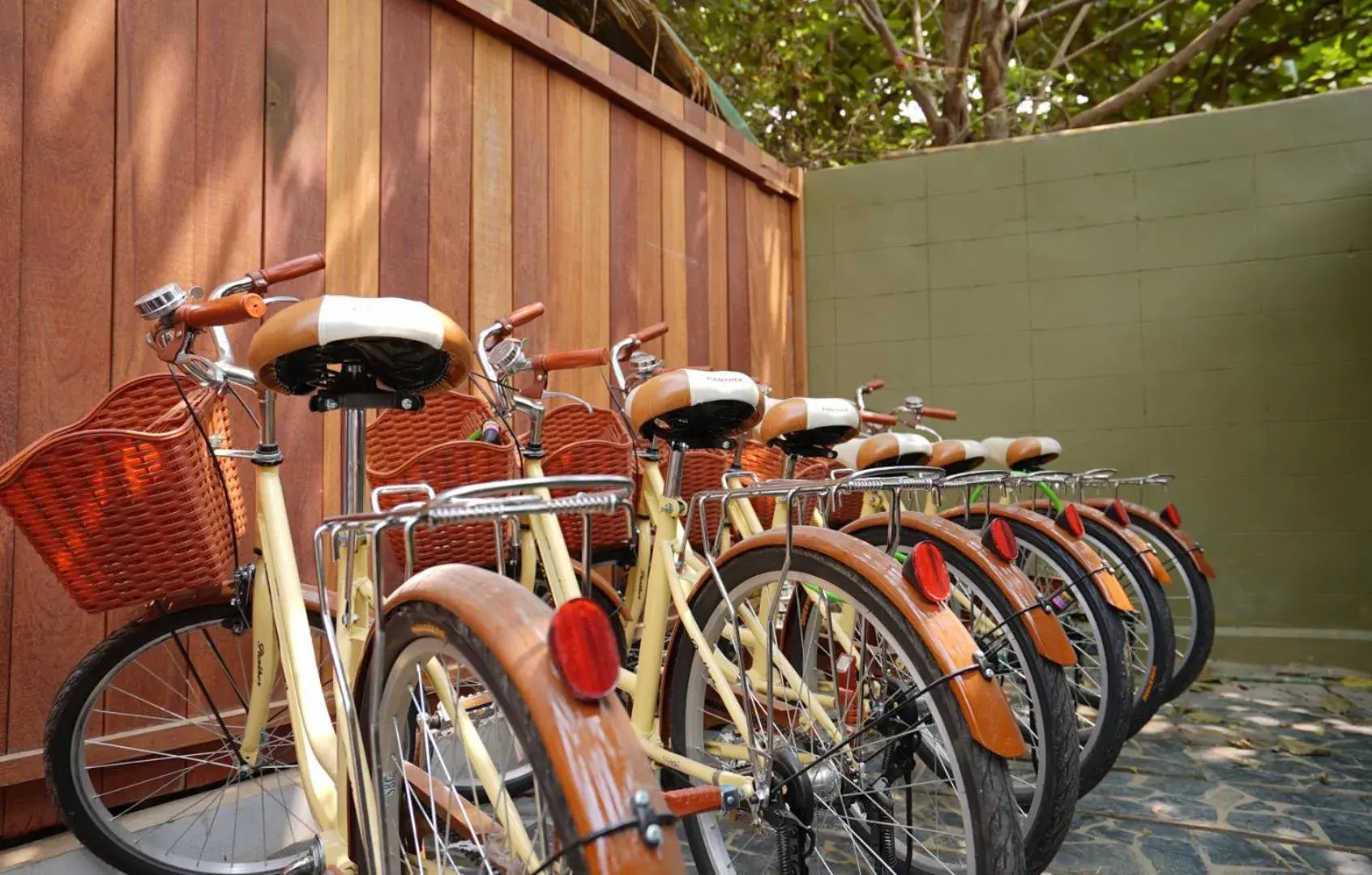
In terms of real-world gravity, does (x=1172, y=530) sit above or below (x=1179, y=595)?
above

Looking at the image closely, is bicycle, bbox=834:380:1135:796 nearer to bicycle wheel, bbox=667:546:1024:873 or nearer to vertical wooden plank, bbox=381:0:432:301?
bicycle wheel, bbox=667:546:1024:873

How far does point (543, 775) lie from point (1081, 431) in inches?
169

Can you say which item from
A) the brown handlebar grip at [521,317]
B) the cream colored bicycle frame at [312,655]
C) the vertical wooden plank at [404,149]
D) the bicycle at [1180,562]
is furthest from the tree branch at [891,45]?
the cream colored bicycle frame at [312,655]

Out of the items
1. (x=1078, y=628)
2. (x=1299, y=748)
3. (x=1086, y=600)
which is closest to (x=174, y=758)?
(x=1086, y=600)

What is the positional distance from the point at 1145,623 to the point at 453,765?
2295 millimetres

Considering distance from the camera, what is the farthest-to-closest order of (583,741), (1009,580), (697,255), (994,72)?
(994,72) < (697,255) < (1009,580) < (583,741)

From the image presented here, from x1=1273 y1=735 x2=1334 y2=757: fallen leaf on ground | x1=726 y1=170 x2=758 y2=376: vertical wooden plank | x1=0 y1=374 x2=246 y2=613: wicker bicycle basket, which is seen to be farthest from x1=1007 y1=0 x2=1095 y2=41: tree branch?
x1=0 y1=374 x2=246 y2=613: wicker bicycle basket

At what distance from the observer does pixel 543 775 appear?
3.05ft

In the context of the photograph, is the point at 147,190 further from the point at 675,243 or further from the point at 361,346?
the point at 675,243

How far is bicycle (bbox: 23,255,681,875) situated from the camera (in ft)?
3.13

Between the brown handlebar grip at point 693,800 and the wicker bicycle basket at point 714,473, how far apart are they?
3.59ft

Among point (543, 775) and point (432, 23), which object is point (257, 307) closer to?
point (543, 775)

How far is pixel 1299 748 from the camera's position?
309cm

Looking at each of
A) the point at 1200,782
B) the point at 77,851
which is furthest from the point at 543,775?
the point at 1200,782
